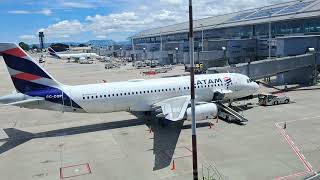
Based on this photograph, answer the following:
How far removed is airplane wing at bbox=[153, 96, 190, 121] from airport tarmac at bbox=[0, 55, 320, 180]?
2.09 m

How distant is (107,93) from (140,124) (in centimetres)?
531

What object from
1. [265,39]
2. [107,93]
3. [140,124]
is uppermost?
[265,39]

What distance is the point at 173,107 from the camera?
123 feet

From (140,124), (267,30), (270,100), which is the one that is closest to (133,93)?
(140,124)

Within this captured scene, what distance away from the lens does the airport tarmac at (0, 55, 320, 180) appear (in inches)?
1043

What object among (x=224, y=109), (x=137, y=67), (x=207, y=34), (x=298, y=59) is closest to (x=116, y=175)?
(x=224, y=109)

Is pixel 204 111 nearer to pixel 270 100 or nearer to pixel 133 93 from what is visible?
pixel 133 93

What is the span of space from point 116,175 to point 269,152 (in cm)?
1278

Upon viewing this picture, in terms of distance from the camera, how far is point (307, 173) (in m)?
25.2

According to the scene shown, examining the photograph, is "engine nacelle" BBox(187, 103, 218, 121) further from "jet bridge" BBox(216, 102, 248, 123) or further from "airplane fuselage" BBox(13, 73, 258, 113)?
"airplane fuselage" BBox(13, 73, 258, 113)

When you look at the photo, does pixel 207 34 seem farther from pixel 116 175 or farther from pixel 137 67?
pixel 116 175

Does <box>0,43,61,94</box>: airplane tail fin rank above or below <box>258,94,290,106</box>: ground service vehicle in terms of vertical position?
above

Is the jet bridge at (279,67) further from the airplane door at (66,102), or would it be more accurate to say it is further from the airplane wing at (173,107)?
the airplane door at (66,102)

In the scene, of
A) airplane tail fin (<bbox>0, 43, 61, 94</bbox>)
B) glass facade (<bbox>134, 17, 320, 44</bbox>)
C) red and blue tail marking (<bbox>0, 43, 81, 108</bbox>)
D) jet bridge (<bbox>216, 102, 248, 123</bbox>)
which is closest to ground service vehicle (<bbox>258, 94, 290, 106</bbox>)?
jet bridge (<bbox>216, 102, 248, 123</bbox>)
